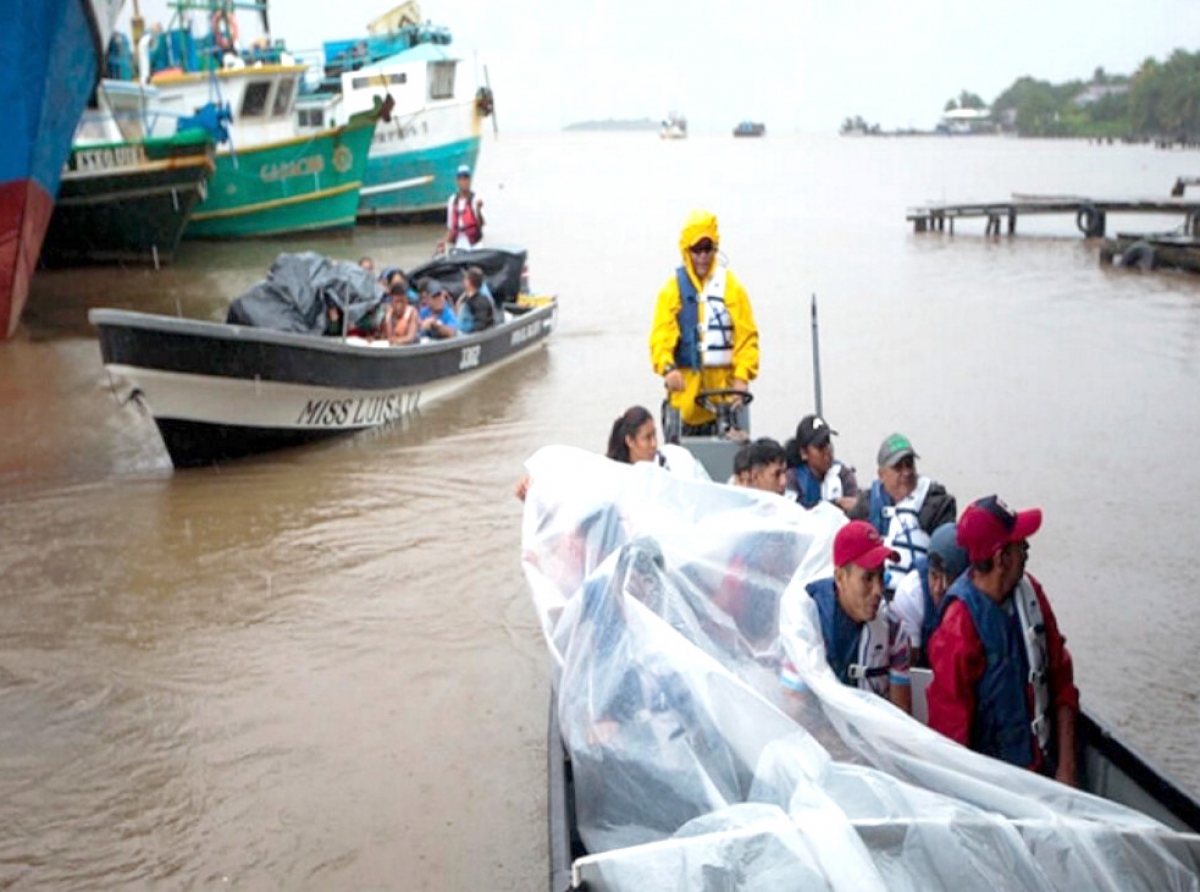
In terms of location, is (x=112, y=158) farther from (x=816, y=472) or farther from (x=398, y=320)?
(x=816, y=472)

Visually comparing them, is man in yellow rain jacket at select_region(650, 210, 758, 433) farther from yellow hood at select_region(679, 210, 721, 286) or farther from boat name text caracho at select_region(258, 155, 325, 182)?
boat name text caracho at select_region(258, 155, 325, 182)

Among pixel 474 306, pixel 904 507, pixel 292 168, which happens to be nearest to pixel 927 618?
pixel 904 507

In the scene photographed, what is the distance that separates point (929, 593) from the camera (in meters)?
4.14

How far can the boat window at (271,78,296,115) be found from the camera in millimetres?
27531

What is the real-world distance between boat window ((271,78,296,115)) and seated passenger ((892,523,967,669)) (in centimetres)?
2582

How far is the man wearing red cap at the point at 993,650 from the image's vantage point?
3451 millimetres

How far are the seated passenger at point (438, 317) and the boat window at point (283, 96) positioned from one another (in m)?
16.6

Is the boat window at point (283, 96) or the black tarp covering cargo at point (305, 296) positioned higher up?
the boat window at point (283, 96)

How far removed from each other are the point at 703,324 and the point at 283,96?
23484 mm

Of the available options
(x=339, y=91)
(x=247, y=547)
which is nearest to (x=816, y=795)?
(x=247, y=547)

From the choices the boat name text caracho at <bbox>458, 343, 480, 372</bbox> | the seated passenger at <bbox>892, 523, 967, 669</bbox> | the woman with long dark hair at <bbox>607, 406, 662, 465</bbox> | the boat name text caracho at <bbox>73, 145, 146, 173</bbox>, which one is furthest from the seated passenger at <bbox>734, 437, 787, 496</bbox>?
the boat name text caracho at <bbox>73, 145, 146, 173</bbox>

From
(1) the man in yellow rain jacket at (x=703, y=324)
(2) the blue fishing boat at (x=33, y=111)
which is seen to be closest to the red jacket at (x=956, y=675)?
(1) the man in yellow rain jacket at (x=703, y=324)

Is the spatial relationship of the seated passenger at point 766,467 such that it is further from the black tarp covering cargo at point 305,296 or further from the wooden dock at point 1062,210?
the wooden dock at point 1062,210

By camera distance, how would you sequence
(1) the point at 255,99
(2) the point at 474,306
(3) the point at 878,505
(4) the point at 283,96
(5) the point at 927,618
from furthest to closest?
1. (4) the point at 283,96
2. (1) the point at 255,99
3. (2) the point at 474,306
4. (3) the point at 878,505
5. (5) the point at 927,618
